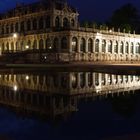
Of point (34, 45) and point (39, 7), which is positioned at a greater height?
point (39, 7)

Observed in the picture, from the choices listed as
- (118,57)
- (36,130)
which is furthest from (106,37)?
(36,130)

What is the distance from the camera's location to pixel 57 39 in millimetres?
93062

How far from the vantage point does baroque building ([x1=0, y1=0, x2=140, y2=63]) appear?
298 feet

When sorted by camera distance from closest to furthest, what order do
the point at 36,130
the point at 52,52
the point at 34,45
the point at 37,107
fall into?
1. the point at 36,130
2. the point at 37,107
3. the point at 52,52
4. the point at 34,45

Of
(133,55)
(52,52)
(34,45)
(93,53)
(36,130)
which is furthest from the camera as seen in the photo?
(133,55)

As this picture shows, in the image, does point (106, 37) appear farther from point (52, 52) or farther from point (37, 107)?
point (37, 107)

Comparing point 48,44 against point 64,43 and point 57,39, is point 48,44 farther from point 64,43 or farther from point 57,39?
point 64,43

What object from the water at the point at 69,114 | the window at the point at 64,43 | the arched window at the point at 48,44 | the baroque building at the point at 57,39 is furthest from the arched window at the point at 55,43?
the water at the point at 69,114

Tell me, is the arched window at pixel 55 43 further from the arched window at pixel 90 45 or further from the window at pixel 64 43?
the arched window at pixel 90 45

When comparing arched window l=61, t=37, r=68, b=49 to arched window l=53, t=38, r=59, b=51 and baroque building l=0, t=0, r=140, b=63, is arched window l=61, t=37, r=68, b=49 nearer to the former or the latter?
baroque building l=0, t=0, r=140, b=63

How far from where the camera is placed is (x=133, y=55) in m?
113

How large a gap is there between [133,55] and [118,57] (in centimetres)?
854

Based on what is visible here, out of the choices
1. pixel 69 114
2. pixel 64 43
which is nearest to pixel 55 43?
pixel 64 43

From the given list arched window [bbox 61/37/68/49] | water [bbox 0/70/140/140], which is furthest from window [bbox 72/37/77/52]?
water [bbox 0/70/140/140]
